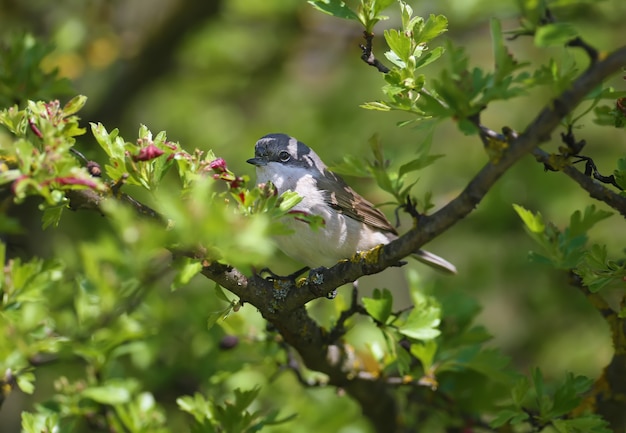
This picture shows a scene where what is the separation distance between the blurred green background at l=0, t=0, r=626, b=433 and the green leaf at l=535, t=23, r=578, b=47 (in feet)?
8.65

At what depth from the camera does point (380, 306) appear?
3.19m

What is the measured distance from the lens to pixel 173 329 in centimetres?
454

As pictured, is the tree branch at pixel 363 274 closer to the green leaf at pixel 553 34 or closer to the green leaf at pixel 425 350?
the green leaf at pixel 553 34

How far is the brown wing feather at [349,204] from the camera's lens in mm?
4168

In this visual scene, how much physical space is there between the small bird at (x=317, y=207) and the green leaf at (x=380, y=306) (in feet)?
2.47

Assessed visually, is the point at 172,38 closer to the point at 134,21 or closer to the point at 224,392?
the point at 134,21

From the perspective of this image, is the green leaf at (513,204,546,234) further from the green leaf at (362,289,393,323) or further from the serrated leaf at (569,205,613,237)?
the green leaf at (362,289,393,323)

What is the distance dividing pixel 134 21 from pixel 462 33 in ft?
10.9

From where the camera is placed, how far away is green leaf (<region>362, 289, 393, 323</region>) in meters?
3.17

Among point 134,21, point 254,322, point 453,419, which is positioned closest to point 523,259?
point 453,419

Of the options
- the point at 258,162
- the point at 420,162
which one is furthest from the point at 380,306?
the point at 258,162

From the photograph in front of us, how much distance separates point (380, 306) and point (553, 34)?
150 centimetres

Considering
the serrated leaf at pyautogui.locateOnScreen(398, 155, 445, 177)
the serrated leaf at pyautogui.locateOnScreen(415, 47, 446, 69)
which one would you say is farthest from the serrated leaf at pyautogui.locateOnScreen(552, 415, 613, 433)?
the serrated leaf at pyautogui.locateOnScreen(415, 47, 446, 69)

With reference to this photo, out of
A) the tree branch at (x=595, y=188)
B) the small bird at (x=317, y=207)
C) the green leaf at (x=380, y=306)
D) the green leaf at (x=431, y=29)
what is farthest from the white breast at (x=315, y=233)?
the tree branch at (x=595, y=188)
